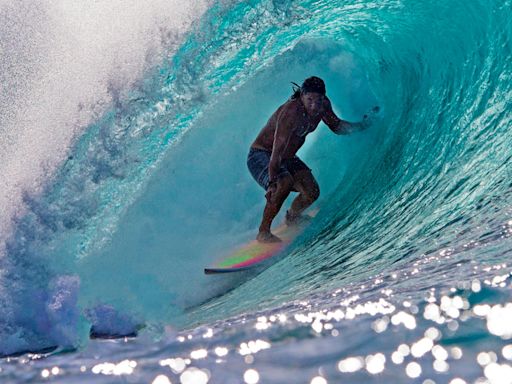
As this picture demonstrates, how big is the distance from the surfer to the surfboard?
0.17 ft

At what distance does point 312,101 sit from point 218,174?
1187mm

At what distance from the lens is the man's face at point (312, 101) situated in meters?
4.54

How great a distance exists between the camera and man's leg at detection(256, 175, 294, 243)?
4.66 m

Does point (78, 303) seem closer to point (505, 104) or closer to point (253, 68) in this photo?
point (253, 68)

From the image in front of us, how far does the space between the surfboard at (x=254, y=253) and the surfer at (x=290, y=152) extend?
0.17 feet

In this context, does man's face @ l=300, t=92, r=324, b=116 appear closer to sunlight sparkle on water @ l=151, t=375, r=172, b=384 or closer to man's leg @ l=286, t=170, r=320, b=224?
man's leg @ l=286, t=170, r=320, b=224

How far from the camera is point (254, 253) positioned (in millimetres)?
4809

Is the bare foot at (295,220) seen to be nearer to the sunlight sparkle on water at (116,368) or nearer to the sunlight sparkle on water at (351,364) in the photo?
the sunlight sparkle on water at (116,368)

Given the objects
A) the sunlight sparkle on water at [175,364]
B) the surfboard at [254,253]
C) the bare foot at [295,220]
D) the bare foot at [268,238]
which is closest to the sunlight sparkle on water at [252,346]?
the sunlight sparkle on water at [175,364]

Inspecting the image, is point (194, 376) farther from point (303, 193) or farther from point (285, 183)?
point (303, 193)

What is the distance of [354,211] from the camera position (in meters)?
4.97

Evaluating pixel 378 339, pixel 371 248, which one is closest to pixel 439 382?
pixel 378 339

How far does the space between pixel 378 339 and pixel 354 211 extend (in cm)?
224

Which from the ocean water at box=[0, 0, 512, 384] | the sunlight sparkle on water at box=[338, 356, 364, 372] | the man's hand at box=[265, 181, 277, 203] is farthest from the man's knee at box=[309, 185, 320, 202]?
the sunlight sparkle on water at box=[338, 356, 364, 372]
